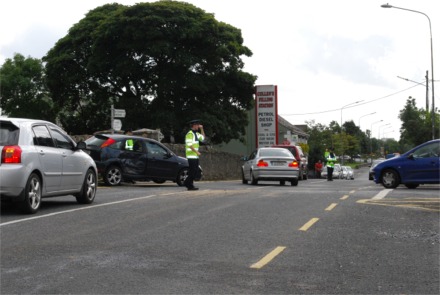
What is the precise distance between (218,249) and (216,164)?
2847 cm

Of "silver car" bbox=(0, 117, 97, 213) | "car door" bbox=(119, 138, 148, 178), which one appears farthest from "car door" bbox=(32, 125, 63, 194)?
"car door" bbox=(119, 138, 148, 178)

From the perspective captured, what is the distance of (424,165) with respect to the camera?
19.8 meters

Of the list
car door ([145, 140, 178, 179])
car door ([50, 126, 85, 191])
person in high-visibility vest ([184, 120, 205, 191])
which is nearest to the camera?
car door ([50, 126, 85, 191])

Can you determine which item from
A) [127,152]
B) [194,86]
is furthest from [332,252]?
[194,86]

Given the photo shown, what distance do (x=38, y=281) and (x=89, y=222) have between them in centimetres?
385

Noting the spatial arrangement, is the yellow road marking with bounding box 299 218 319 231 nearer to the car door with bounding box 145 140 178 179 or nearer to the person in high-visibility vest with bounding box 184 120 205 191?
the person in high-visibility vest with bounding box 184 120 205 191

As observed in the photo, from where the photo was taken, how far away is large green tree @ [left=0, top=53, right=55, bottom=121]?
60781 mm

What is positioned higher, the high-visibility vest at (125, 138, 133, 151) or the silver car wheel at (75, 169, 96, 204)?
the high-visibility vest at (125, 138, 133, 151)

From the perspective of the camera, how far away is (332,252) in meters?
7.64

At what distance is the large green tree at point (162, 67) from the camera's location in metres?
40.7

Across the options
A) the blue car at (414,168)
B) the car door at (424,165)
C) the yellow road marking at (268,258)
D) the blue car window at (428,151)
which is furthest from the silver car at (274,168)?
the yellow road marking at (268,258)

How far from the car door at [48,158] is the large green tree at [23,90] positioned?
50.1 meters

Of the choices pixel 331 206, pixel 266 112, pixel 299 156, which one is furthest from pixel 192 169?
pixel 266 112

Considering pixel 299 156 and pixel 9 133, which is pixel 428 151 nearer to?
pixel 299 156
